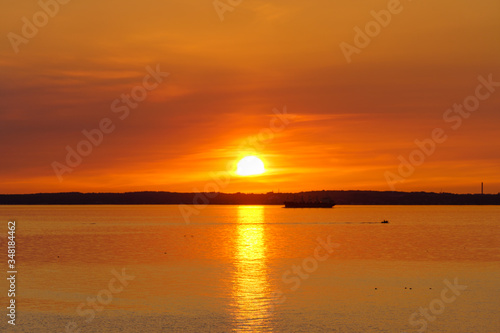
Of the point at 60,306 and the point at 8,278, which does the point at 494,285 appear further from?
the point at 8,278

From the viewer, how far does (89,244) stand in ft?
327

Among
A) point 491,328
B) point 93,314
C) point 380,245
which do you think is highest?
point 380,245

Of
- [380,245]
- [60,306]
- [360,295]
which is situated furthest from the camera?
[380,245]

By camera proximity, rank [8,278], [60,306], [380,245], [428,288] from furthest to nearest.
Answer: [380,245]
[8,278]
[428,288]
[60,306]

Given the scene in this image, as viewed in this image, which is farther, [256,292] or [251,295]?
[256,292]

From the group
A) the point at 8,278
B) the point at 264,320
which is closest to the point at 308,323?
the point at 264,320

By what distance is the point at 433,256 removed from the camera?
7694 centimetres

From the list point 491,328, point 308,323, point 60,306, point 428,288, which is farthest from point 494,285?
point 60,306

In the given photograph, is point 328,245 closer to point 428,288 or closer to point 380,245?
point 380,245

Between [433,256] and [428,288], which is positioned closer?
[428,288]

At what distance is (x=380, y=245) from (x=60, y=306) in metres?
64.7

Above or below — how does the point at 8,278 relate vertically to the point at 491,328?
above

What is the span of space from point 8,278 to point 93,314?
19146 millimetres


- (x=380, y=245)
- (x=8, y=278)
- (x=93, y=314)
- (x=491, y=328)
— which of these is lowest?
(x=491, y=328)
